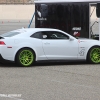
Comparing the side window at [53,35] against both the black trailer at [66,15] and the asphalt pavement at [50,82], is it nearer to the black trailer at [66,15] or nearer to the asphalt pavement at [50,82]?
the asphalt pavement at [50,82]

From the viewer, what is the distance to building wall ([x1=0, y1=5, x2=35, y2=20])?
6119 centimetres

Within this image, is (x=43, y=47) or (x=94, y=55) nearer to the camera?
(x=43, y=47)

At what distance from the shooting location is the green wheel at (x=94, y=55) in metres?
13.1

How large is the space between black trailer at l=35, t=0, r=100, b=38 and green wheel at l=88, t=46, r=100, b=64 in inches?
82.9

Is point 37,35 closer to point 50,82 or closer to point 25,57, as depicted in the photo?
point 25,57

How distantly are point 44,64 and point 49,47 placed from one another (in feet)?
3.39

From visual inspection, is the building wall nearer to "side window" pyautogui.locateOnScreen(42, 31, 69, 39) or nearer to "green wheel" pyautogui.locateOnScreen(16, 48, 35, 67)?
"side window" pyautogui.locateOnScreen(42, 31, 69, 39)

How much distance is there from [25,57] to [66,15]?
13.4 ft

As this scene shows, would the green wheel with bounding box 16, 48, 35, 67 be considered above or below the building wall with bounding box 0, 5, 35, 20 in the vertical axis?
below

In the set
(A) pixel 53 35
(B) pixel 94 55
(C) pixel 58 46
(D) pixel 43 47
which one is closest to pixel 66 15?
(A) pixel 53 35

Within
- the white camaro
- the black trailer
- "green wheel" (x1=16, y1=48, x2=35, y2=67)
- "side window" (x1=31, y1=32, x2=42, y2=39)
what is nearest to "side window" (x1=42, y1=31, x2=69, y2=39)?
the white camaro

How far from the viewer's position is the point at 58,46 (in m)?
12.6

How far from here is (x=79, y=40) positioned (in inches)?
512

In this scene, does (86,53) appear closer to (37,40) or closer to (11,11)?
(37,40)
